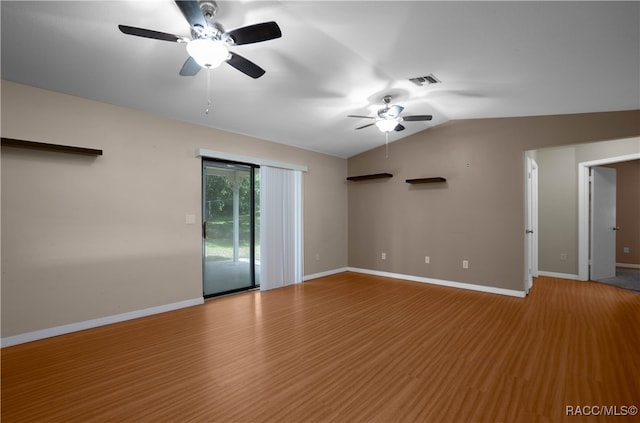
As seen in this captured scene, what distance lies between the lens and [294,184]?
548 centimetres

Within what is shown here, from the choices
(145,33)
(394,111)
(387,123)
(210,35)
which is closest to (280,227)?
(387,123)

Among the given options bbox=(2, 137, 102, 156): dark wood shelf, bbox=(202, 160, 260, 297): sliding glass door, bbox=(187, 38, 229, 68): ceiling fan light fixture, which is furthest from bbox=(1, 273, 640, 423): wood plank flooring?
bbox=(187, 38, 229, 68): ceiling fan light fixture

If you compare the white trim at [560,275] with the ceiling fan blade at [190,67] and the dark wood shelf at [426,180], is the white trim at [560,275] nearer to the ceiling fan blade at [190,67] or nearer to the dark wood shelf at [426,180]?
the dark wood shelf at [426,180]

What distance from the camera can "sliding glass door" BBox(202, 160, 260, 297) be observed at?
439 centimetres

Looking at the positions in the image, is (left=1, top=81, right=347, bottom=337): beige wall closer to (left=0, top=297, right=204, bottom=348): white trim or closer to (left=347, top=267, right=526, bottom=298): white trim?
(left=0, top=297, right=204, bottom=348): white trim

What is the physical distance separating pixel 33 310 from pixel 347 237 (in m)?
5.13

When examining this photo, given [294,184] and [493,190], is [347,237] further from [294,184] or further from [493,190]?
[493,190]

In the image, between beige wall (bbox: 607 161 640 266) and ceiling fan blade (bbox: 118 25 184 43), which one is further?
beige wall (bbox: 607 161 640 266)

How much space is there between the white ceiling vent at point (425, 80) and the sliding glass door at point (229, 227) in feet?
9.47

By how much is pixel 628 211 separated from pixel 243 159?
857cm

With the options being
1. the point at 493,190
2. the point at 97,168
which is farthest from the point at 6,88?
the point at 493,190

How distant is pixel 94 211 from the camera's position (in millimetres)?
3260

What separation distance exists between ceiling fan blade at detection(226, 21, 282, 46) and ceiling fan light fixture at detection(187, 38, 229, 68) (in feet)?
0.36

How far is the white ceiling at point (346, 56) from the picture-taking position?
6.91ft
